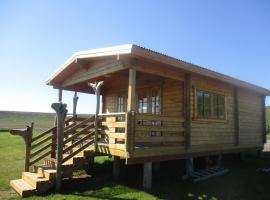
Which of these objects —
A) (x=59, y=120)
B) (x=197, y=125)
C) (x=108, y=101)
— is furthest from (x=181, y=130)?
(x=108, y=101)

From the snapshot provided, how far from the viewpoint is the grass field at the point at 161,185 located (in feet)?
27.0

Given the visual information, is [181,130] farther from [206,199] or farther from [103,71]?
[103,71]

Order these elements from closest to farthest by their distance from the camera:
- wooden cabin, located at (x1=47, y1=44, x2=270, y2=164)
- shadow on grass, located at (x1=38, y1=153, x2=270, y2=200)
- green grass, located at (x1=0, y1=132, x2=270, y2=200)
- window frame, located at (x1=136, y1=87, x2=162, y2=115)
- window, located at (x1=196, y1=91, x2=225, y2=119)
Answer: green grass, located at (x1=0, y1=132, x2=270, y2=200) < shadow on grass, located at (x1=38, y1=153, x2=270, y2=200) < wooden cabin, located at (x1=47, y1=44, x2=270, y2=164) < window, located at (x1=196, y1=91, x2=225, y2=119) < window frame, located at (x1=136, y1=87, x2=162, y2=115)

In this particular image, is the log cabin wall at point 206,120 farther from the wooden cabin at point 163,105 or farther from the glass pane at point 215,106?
the glass pane at point 215,106

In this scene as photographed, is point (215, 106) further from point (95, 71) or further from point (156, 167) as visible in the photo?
point (95, 71)

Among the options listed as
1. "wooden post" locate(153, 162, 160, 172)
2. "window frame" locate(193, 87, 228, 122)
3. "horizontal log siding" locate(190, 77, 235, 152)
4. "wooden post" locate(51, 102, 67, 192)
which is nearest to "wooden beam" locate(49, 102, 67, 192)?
"wooden post" locate(51, 102, 67, 192)

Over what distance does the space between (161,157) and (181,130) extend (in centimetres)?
149

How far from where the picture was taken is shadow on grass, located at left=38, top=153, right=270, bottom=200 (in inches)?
332

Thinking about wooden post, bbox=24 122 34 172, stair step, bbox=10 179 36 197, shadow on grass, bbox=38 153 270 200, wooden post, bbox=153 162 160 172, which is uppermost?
wooden post, bbox=24 122 34 172

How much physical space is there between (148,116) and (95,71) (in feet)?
11.5

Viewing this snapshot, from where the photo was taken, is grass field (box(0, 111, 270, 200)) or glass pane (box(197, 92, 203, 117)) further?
glass pane (box(197, 92, 203, 117))

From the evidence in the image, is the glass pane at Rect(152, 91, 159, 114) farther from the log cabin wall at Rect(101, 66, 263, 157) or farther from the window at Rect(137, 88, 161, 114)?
the log cabin wall at Rect(101, 66, 263, 157)

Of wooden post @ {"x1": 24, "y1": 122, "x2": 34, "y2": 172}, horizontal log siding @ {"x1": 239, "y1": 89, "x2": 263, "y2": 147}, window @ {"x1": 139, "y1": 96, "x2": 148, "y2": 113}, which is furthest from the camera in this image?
horizontal log siding @ {"x1": 239, "y1": 89, "x2": 263, "y2": 147}

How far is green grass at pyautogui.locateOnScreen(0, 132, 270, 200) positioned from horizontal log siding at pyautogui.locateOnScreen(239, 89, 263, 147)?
2234 mm
